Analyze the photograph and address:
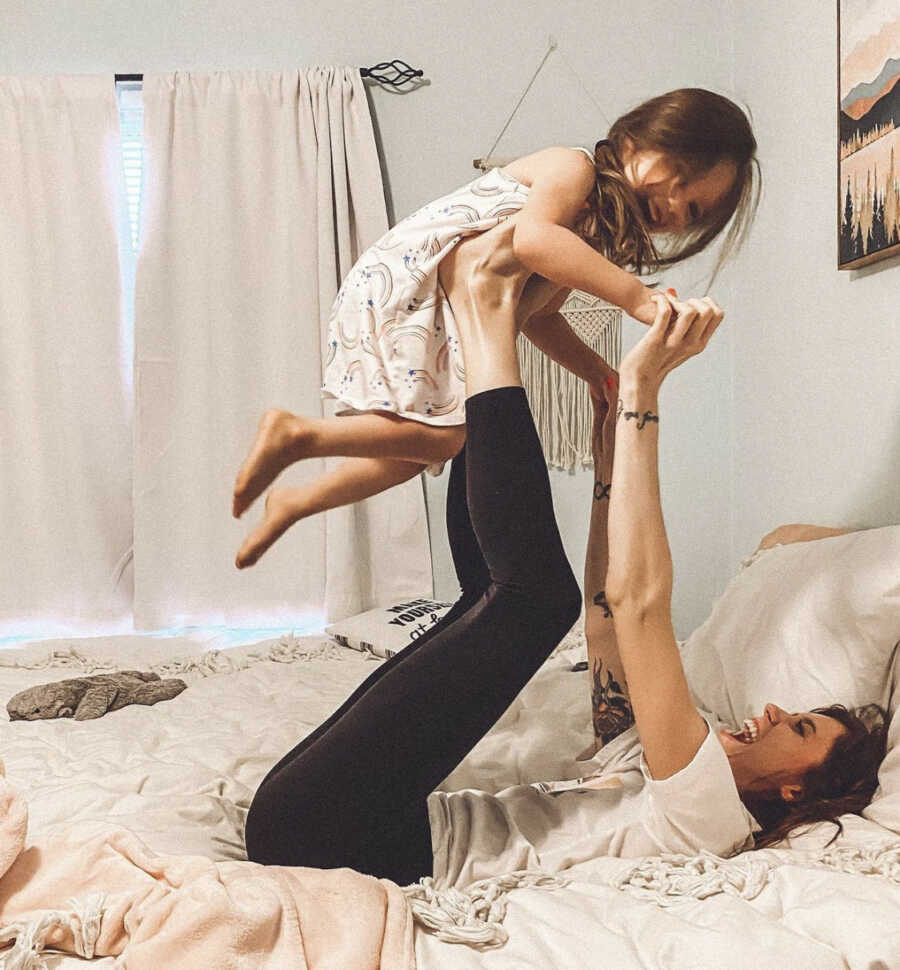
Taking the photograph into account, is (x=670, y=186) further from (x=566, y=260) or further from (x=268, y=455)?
(x=268, y=455)

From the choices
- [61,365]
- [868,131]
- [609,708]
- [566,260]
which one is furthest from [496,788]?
[61,365]

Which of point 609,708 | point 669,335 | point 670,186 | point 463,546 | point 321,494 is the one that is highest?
point 670,186

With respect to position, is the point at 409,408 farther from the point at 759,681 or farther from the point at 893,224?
the point at 893,224

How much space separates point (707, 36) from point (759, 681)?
7.67 ft

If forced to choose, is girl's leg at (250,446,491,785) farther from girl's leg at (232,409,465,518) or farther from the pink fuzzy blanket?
the pink fuzzy blanket

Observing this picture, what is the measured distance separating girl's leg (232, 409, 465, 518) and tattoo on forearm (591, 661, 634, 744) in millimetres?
445

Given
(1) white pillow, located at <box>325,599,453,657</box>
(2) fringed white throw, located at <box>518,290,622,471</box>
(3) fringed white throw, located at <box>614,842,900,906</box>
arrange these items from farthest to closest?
(2) fringed white throw, located at <box>518,290,622,471</box>, (1) white pillow, located at <box>325,599,453,657</box>, (3) fringed white throw, located at <box>614,842,900,906</box>

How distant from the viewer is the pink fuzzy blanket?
0.89 metres

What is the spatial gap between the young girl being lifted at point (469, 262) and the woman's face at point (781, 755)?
630 mm

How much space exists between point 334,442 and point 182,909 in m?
0.70

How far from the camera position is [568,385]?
3.10 meters

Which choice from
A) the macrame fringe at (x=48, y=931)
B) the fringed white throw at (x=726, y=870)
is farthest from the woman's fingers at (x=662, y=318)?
the macrame fringe at (x=48, y=931)

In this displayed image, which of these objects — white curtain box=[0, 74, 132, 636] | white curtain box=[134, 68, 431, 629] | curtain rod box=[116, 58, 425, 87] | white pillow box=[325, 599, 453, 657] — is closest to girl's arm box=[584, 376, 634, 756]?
white pillow box=[325, 599, 453, 657]

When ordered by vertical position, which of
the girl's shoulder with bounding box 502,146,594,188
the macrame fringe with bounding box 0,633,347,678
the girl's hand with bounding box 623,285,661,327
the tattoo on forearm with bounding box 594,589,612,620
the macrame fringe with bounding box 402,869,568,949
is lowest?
the macrame fringe with bounding box 0,633,347,678
